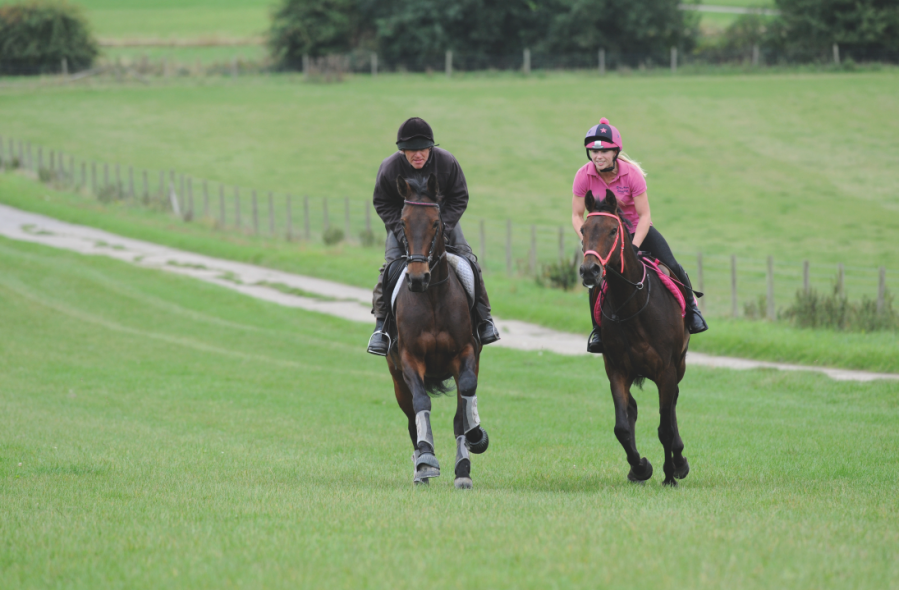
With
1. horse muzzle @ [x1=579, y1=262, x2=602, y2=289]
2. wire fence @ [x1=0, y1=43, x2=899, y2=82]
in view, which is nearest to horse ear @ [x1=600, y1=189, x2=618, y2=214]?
horse muzzle @ [x1=579, y1=262, x2=602, y2=289]

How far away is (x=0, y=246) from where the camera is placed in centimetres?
3344

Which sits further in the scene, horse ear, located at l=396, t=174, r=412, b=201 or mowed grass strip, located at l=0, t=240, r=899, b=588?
horse ear, located at l=396, t=174, r=412, b=201

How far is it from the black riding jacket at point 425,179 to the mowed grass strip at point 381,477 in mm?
2568

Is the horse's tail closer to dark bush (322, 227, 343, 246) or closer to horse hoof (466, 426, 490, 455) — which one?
horse hoof (466, 426, 490, 455)

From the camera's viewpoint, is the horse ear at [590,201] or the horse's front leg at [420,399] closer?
the horse ear at [590,201]

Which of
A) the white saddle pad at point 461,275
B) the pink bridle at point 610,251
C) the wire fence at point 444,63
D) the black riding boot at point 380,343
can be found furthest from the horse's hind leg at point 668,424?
the wire fence at point 444,63

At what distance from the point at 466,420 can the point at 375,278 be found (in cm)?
2224

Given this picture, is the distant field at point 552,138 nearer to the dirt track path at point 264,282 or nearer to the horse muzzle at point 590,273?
the dirt track path at point 264,282

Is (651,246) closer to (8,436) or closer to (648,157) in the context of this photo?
(8,436)

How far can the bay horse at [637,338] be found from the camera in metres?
8.96

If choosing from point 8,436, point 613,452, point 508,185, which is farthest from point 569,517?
point 508,185

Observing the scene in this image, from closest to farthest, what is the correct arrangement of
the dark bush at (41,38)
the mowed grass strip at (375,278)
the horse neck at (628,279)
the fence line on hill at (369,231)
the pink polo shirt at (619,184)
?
the horse neck at (628,279) < the pink polo shirt at (619,184) < the mowed grass strip at (375,278) < the fence line on hill at (369,231) < the dark bush at (41,38)

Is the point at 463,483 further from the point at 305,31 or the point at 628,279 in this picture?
the point at 305,31

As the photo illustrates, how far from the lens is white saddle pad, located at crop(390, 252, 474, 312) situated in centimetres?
936
